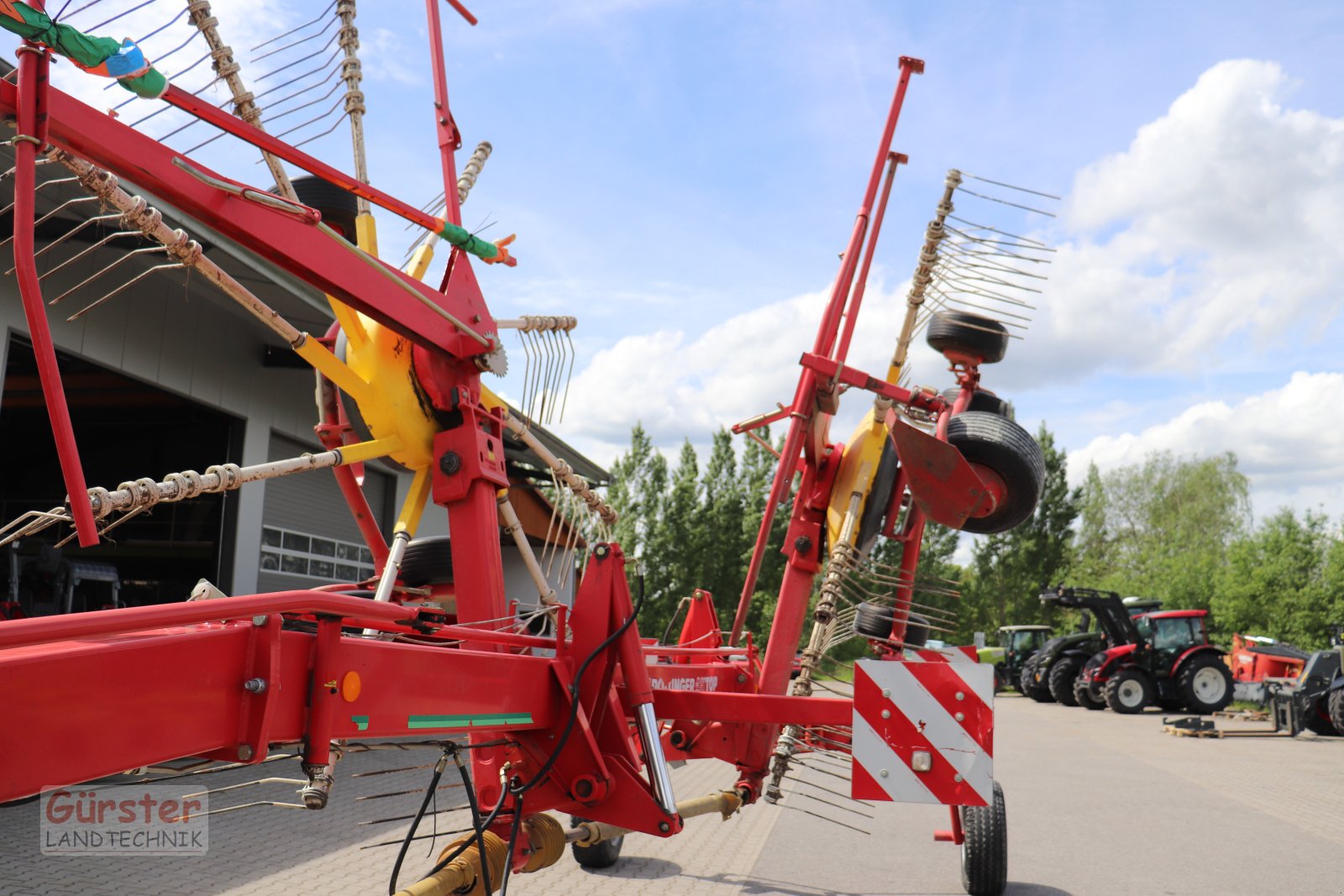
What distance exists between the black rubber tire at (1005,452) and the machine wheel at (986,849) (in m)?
1.93

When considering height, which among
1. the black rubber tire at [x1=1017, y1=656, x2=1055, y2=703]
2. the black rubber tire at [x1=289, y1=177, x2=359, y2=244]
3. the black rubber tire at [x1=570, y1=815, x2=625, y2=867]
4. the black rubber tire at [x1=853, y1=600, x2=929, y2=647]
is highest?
the black rubber tire at [x1=289, y1=177, x2=359, y2=244]

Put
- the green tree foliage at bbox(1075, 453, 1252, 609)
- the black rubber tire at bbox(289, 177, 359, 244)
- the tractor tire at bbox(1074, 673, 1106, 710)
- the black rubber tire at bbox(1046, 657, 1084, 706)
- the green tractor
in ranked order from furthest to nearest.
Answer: the green tree foliage at bbox(1075, 453, 1252, 609) < the green tractor < the black rubber tire at bbox(1046, 657, 1084, 706) < the tractor tire at bbox(1074, 673, 1106, 710) < the black rubber tire at bbox(289, 177, 359, 244)

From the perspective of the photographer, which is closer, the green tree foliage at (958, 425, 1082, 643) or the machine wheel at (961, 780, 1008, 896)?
the machine wheel at (961, 780, 1008, 896)

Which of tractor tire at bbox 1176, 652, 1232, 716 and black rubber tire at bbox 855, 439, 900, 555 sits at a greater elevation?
black rubber tire at bbox 855, 439, 900, 555

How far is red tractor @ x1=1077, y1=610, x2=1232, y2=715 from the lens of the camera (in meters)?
22.1

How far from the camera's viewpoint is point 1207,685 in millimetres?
22141

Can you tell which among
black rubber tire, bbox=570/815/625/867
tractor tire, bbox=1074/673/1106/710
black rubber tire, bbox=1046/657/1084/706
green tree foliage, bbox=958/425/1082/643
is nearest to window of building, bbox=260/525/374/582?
black rubber tire, bbox=570/815/625/867

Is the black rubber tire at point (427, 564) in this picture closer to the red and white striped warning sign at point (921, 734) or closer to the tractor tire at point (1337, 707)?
the red and white striped warning sign at point (921, 734)

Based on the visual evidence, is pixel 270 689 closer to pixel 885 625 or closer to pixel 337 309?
pixel 337 309

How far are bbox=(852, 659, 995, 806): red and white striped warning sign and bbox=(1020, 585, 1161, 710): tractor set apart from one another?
2101 cm

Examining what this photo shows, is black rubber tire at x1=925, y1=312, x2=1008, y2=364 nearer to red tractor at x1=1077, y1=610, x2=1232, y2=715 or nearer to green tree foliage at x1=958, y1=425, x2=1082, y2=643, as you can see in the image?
red tractor at x1=1077, y1=610, x2=1232, y2=715

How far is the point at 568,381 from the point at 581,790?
222 cm

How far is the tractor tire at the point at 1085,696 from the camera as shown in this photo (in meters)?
24.3

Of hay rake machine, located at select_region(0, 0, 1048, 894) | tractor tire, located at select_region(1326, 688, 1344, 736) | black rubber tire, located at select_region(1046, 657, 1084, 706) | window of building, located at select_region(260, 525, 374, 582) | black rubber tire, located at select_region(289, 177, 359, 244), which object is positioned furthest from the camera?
black rubber tire, located at select_region(1046, 657, 1084, 706)
